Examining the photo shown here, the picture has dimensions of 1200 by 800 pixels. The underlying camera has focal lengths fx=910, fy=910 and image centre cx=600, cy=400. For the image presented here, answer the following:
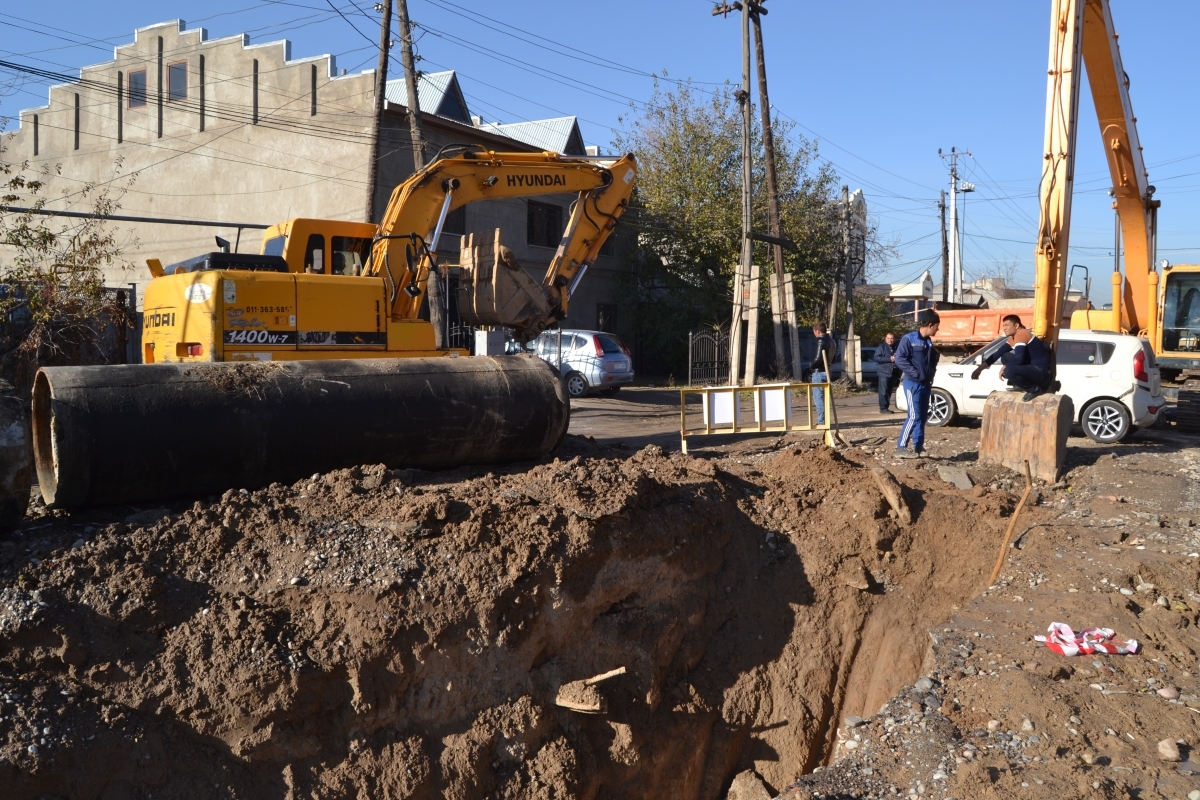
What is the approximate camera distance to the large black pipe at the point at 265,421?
5.55m

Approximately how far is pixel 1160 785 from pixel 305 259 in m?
8.49

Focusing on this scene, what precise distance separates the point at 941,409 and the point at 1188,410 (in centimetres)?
372

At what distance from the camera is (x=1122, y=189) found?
13867 mm

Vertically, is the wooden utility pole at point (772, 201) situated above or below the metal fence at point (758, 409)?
above

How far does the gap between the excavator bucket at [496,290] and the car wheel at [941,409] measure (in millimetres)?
6078

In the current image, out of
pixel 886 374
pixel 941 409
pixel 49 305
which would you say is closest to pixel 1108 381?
pixel 941 409

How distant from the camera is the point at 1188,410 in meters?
13.3

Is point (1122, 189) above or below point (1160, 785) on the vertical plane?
above

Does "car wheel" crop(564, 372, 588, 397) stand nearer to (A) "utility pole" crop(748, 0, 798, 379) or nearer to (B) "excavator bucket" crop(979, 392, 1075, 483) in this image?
(A) "utility pole" crop(748, 0, 798, 379)

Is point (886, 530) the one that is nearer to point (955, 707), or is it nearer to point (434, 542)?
point (955, 707)

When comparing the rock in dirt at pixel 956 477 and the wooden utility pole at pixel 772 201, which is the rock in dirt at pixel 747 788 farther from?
the wooden utility pole at pixel 772 201

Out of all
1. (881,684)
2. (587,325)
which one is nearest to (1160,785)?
(881,684)

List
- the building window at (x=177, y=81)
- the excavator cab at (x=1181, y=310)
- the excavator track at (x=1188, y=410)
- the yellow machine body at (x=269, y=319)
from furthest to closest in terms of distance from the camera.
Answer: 1. the building window at (x=177, y=81)
2. the excavator cab at (x=1181, y=310)
3. the excavator track at (x=1188, y=410)
4. the yellow machine body at (x=269, y=319)

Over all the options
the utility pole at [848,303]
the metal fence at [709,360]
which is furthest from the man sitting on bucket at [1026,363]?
the utility pole at [848,303]
